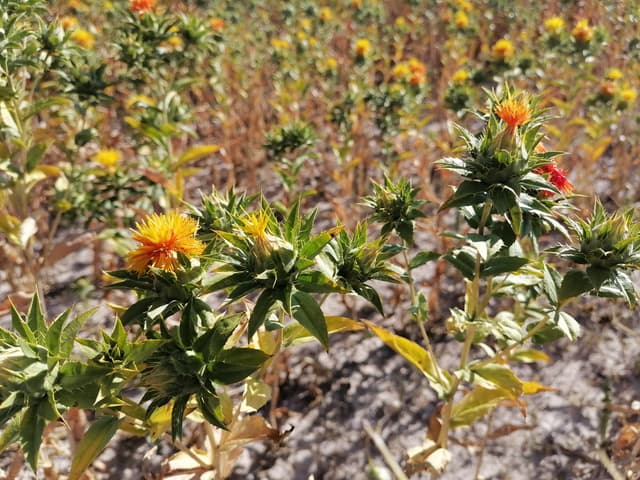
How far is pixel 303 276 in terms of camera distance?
1.09m

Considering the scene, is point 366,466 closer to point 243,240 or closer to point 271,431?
point 271,431

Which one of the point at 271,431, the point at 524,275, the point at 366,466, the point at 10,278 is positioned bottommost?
the point at 366,466

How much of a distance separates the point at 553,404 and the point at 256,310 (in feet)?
6.51

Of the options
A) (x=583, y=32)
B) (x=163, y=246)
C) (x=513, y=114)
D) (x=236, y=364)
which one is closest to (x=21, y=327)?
(x=163, y=246)

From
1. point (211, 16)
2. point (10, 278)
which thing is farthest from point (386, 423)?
point (211, 16)

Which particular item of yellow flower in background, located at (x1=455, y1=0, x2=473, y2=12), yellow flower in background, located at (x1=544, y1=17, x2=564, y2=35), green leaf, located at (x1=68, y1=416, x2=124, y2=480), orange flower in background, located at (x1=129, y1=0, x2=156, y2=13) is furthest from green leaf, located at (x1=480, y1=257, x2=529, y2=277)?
yellow flower in background, located at (x1=455, y1=0, x2=473, y2=12)

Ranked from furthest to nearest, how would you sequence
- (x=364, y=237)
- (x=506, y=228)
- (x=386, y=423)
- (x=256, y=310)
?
(x=386, y=423), (x=506, y=228), (x=364, y=237), (x=256, y=310)

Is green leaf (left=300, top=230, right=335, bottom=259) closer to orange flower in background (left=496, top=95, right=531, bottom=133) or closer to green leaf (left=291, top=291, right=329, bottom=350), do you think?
green leaf (left=291, top=291, right=329, bottom=350)

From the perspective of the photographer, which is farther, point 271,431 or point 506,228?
point 271,431

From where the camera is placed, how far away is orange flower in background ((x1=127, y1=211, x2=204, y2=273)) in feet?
3.42

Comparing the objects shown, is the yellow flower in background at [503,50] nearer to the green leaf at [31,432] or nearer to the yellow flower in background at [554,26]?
the yellow flower in background at [554,26]

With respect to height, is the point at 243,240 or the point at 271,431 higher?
the point at 243,240

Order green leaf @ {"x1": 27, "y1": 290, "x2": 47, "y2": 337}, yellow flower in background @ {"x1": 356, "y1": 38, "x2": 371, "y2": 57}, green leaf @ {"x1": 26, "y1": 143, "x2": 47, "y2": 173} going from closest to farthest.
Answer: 1. green leaf @ {"x1": 27, "y1": 290, "x2": 47, "y2": 337}
2. green leaf @ {"x1": 26, "y1": 143, "x2": 47, "y2": 173}
3. yellow flower in background @ {"x1": 356, "y1": 38, "x2": 371, "y2": 57}

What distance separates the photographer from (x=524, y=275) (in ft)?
5.02
